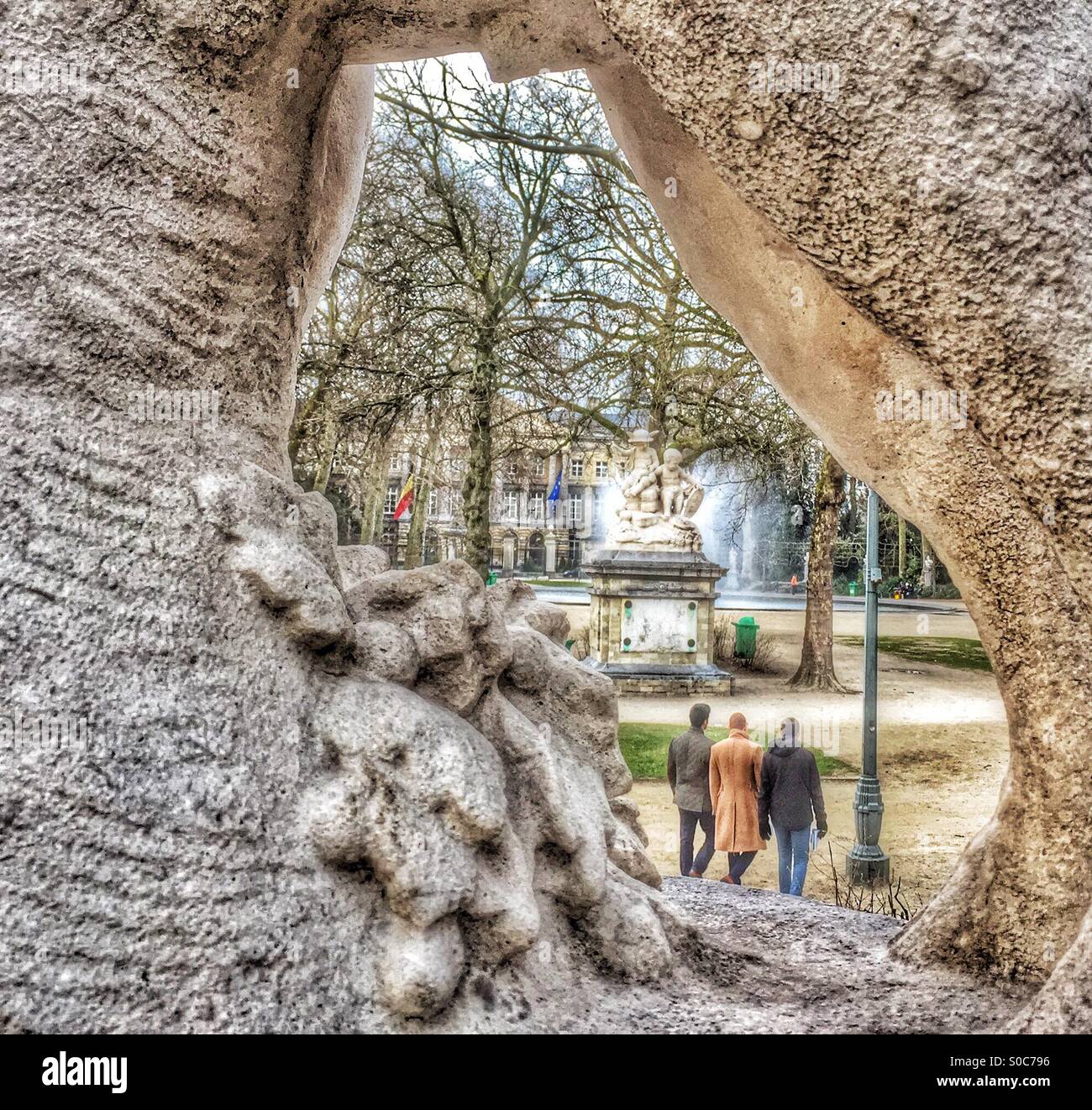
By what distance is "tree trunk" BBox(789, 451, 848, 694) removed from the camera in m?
12.5

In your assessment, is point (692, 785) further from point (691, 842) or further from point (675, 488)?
point (675, 488)

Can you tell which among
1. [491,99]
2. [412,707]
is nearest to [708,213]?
[412,707]

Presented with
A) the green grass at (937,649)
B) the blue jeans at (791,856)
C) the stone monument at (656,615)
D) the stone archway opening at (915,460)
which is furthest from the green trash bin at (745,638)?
the stone archway opening at (915,460)

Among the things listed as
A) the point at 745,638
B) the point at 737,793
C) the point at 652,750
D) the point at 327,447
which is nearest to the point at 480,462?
the point at 327,447

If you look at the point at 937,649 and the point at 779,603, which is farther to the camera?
the point at 779,603

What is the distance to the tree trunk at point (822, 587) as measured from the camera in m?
12.5

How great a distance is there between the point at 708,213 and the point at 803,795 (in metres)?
4.12

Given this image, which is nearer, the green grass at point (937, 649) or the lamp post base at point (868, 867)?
the lamp post base at point (868, 867)

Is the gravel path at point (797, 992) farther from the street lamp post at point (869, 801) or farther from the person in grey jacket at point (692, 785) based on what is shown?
the street lamp post at point (869, 801)

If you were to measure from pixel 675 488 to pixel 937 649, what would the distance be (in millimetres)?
7911

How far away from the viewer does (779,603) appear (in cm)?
2680

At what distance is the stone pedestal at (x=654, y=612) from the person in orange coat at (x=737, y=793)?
698 centimetres

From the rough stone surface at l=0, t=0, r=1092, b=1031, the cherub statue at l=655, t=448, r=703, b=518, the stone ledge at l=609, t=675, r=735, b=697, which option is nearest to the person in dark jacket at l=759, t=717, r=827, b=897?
the rough stone surface at l=0, t=0, r=1092, b=1031

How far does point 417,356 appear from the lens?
10414 millimetres
